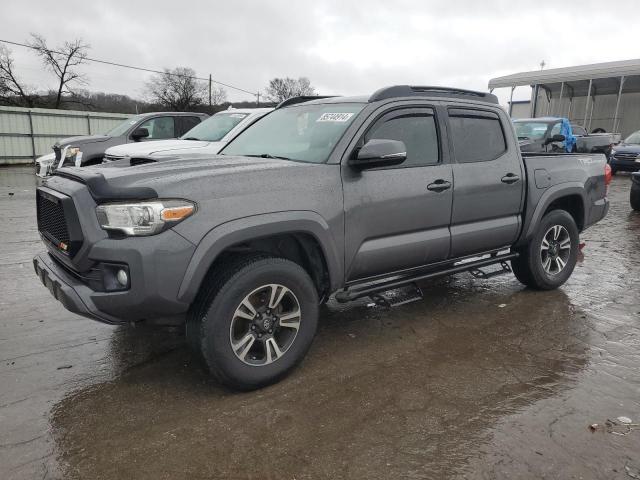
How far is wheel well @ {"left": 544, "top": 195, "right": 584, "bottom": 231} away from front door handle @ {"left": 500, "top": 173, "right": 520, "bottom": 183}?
33.9 inches

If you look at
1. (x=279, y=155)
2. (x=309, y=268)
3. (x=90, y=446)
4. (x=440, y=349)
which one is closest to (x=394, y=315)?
(x=440, y=349)

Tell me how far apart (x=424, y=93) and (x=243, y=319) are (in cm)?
242

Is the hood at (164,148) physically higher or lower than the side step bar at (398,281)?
higher

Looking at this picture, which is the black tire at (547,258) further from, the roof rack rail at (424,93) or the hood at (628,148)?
the hood at (628,148)

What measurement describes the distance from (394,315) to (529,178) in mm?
1880

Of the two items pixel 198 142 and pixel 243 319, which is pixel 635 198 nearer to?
pixel 198 142

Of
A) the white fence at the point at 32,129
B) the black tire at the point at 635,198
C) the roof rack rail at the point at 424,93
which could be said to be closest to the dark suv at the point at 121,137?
the roof rack rail at the point at 424,93

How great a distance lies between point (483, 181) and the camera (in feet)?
14.3

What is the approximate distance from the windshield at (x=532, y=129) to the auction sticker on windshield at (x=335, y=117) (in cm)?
1116

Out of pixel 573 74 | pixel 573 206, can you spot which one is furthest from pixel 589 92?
pixel 573 206

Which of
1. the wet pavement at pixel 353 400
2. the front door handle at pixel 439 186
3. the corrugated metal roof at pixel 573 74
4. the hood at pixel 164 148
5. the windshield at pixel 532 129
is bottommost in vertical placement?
the wet pavement at pixel 353 400

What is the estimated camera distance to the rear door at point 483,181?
422cm

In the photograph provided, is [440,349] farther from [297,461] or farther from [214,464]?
[214,464]

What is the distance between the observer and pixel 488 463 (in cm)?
250
